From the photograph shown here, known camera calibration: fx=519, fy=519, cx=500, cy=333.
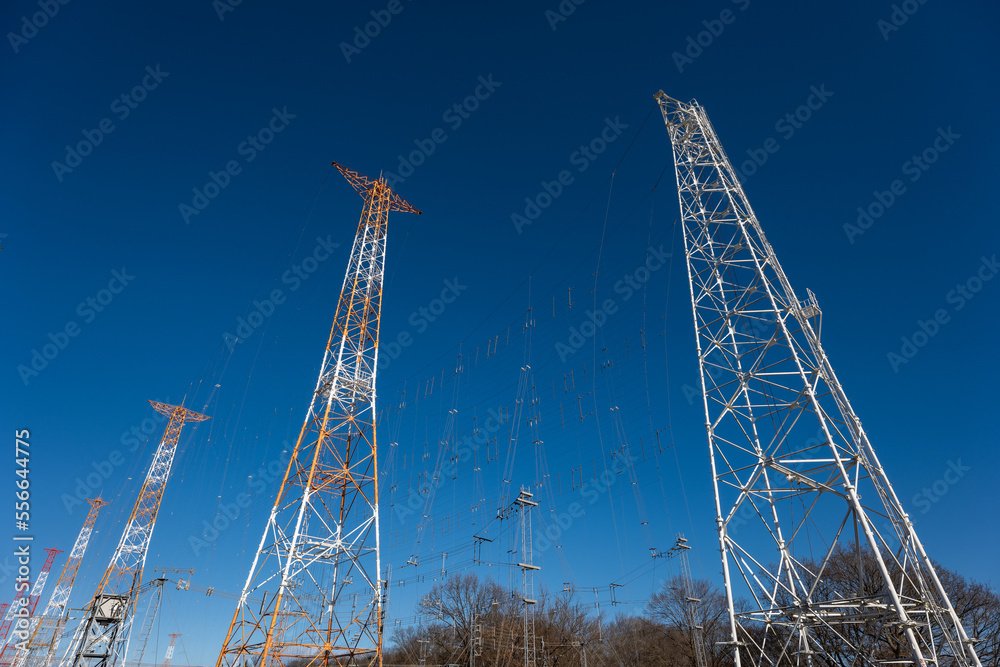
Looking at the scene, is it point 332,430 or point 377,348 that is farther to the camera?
point 377,348

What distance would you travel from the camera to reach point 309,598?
851 inches

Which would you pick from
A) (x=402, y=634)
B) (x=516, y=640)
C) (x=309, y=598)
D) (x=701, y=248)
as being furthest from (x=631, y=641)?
(x=701, y=248)

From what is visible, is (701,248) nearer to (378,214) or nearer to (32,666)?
(378,214)

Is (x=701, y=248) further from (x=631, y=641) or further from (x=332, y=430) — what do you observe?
(x=631, y=641)

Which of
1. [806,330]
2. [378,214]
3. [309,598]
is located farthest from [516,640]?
[806,330]

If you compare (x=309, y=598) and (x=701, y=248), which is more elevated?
(x=701, y=248)

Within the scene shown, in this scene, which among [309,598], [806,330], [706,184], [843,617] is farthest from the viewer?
[706,184]

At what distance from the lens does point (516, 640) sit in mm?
51062

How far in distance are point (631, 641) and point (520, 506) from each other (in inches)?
1422

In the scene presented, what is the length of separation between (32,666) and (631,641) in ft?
200

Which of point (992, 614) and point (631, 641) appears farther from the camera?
point (631, 641)

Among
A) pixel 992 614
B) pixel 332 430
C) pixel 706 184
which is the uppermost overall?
pixel 706 184

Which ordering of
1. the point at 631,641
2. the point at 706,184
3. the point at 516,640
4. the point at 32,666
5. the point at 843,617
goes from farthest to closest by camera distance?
the point at 631,641, the point at 516,640, the point at 32,666, the point at 706,184, the point at 843,617

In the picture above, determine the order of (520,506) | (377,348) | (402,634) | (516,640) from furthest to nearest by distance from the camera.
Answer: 1. (402,634)
2. (516,640)
3. (520,506)
4. (377,348)
